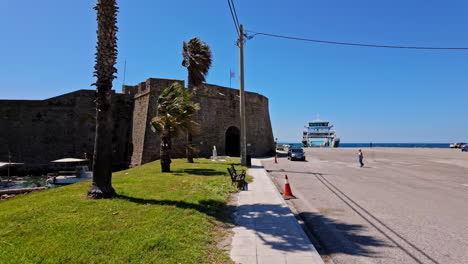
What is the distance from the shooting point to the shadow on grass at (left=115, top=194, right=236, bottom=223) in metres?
6.59

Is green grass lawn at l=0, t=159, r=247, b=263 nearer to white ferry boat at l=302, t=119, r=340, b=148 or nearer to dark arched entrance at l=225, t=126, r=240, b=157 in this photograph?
dark arched entrance at l=225, t=126, r=240, b=157

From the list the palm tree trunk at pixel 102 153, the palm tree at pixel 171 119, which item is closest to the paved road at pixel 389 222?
the palm tree trunk at pixel 102 153

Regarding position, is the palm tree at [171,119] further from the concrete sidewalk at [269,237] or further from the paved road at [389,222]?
the concrete sidewalk at [269,237]

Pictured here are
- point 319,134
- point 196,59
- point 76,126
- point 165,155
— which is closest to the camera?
point 165,155

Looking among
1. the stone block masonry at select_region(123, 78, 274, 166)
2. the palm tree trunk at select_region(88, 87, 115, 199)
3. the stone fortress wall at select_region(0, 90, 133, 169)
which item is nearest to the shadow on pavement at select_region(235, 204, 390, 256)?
the palm tree trunk at select_region(88, 87, 115, 199)

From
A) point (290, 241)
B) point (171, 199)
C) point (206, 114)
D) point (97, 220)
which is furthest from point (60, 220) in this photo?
point (206, 114)

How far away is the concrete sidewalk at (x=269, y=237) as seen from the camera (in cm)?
417

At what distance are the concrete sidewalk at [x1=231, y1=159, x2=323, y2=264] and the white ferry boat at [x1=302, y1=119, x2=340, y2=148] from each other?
7351cm

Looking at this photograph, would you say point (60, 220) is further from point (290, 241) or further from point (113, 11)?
point (113, 11)

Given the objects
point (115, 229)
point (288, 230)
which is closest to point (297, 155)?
point (288, 230)

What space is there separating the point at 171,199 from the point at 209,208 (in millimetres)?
1526

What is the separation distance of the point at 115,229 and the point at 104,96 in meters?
4.65

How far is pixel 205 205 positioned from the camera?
7.29 metres

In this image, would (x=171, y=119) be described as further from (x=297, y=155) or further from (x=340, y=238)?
(x=297, y=155)
